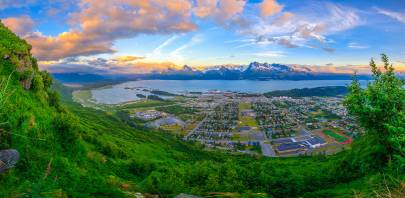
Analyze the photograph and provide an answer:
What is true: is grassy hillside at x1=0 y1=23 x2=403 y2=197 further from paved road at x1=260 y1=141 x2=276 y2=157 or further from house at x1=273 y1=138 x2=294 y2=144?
house at x1=273 y1=138 x2=294 y2=144

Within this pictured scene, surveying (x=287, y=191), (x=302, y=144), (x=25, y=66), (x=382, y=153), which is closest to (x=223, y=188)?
(x=287, y=191)

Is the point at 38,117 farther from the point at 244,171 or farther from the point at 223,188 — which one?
the point at 244,171

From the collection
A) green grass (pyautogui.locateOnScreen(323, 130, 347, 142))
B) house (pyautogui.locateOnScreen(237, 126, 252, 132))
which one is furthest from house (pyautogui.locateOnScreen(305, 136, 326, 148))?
house (pyautogui.locateOnScreen(237, 126, 252, 132))

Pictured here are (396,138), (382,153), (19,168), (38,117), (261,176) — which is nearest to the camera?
(396,138)

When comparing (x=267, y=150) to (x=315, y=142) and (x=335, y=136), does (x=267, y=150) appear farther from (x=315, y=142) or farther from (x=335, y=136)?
(x=335, y=136)

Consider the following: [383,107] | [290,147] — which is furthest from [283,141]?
[383,107]

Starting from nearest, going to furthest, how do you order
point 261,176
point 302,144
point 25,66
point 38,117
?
point 38,117
point 25,66
point 261,176
point 302,144
